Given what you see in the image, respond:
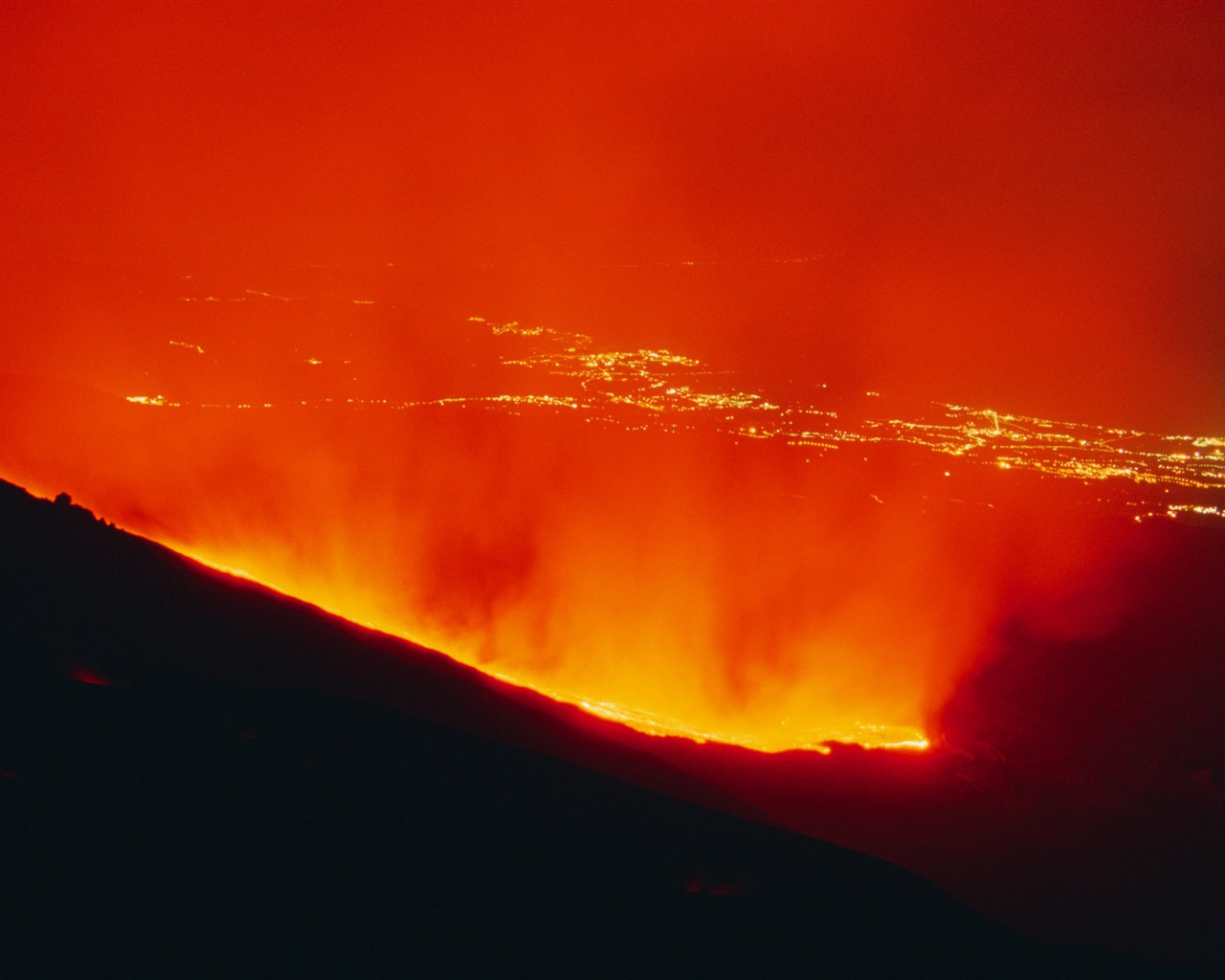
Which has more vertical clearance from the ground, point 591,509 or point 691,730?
point 591,509

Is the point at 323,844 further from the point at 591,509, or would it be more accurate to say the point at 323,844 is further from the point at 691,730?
the point at 591,509

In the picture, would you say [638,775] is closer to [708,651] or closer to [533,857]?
[533,857]

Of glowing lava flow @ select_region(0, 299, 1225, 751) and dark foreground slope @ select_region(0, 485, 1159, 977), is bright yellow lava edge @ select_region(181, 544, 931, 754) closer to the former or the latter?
glowing lava flow @ select_region(0, 299, 1225, 751)

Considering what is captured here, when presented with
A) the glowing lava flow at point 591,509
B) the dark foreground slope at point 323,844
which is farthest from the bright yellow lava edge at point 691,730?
the dark foreground slope at point 323,844

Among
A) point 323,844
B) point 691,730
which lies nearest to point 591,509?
point 691,730

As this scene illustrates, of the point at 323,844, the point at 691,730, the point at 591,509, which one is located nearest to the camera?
the point at 323,844

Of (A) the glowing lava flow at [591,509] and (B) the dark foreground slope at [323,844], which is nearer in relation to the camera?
(B) the dark foreground slope at [323,844]

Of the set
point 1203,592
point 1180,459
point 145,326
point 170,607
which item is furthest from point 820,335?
point 170,607

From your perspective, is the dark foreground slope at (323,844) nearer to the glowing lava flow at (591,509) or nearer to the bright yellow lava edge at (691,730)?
the bright yellow lava edge at (691,730)
